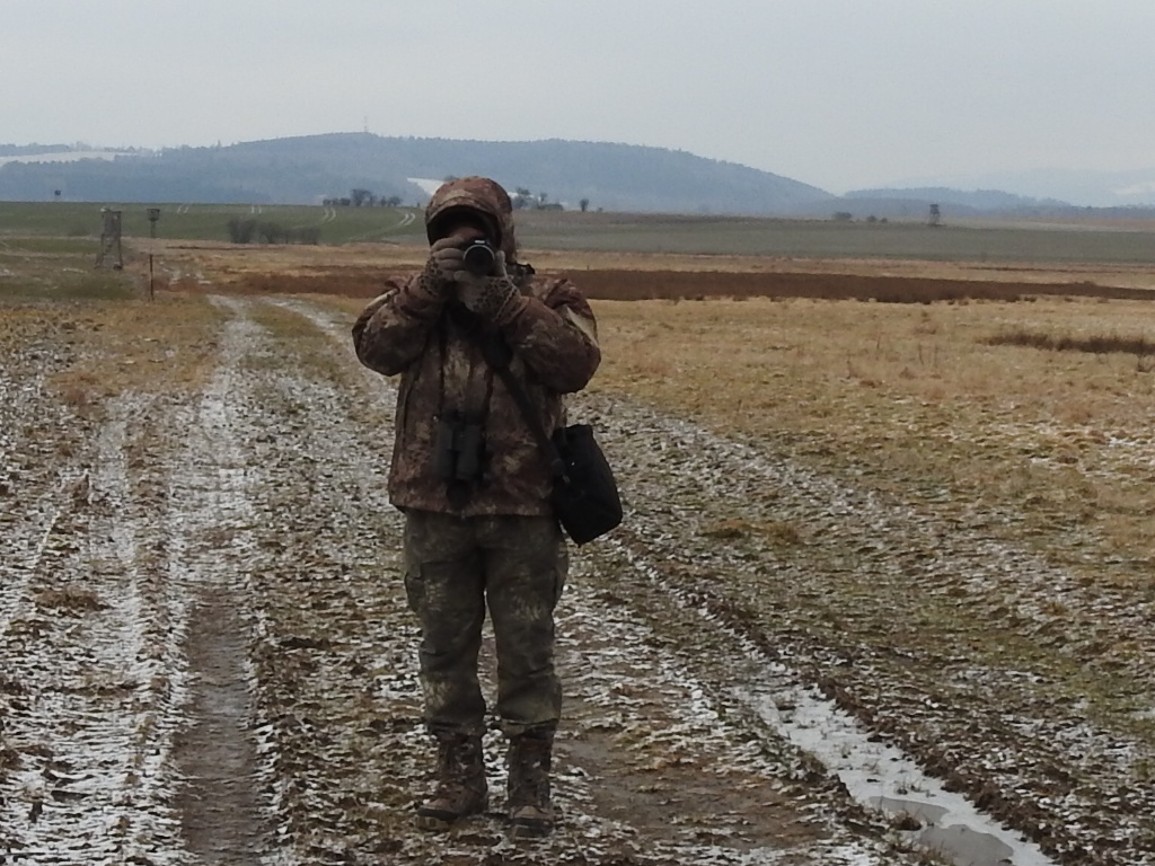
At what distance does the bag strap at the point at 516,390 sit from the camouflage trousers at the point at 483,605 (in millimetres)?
212

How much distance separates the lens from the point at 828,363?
74.0ft

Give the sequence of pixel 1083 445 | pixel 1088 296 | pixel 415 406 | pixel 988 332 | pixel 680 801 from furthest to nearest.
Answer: pixel 1088 296
pixel 988 332
pixel 1083 445
pixel 680 801
pixel 415 406

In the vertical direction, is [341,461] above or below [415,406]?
below

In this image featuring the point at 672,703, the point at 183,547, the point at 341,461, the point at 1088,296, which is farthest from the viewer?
the point at 1088,296

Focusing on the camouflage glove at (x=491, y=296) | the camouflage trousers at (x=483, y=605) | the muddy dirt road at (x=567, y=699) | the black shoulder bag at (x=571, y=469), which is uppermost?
the camouflage glove at (x=491, y=296)

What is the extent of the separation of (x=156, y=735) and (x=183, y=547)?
3.83 m

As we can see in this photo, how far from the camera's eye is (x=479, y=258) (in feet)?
14.9

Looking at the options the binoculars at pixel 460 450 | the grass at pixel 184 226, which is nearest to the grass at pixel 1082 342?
the binoculars at pixel 460 450

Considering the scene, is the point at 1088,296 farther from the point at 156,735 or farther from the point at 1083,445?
the point at 156,735

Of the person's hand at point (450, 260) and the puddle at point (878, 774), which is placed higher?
the person's hand at point (450, 260)

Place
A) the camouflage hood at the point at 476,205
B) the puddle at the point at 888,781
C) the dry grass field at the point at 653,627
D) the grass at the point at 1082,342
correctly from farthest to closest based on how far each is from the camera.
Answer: the grass at the point at 1082,342 → the dry grass field at the point at 653,627 → the puddle at the point at 888,781 → the camouflage hood at the point at 476,205

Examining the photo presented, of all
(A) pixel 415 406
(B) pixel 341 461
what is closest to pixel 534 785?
(A) pixel 415 406

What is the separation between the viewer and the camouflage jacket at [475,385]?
4.75 meters

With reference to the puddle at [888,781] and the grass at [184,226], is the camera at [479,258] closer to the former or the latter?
the puddle at [888,781]
